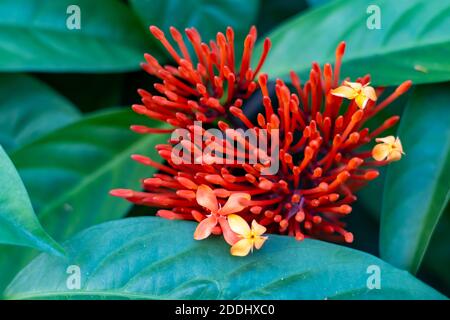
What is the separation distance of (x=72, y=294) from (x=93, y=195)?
0.60 ft

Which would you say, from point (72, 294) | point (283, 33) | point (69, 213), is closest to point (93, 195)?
point (69, 213)

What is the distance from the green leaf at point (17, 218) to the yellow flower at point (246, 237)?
0.15 m

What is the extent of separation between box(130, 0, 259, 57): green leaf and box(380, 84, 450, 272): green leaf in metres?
0.24

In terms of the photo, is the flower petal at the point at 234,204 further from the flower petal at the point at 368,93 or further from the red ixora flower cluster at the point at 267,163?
the flower petal at the point at 368,93

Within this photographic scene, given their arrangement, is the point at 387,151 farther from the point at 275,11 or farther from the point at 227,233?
the point at 275,11

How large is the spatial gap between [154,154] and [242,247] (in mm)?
237

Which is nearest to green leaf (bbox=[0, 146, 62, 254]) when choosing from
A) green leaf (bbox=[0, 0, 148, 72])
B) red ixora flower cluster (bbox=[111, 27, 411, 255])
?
red ixora flower cluster (bbox=[111, 27, 411, 255])

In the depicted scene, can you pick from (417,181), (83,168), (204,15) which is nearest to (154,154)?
(83,168)

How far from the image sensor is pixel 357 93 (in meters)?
0.58

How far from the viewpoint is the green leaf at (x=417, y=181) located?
2.02 ft

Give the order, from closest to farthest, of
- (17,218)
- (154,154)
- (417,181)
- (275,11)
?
(17,218) → (417,181) → (154,154) → (275,11)

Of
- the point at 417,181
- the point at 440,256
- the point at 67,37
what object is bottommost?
the point at 440,256

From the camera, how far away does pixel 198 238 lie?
574 mm

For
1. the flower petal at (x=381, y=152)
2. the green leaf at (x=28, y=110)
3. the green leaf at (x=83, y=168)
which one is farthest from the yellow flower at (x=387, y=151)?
the green leaf at (x=28, y=110)
